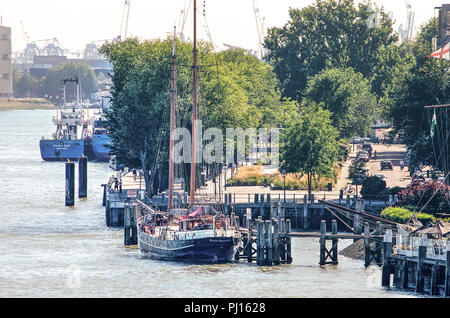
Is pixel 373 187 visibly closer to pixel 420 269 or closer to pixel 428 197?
pixel 428 197

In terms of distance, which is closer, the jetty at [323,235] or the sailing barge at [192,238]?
the jetty at [323,235]

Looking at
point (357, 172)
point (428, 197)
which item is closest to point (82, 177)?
point (357, 172)

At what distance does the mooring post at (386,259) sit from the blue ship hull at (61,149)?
12279 centimetres

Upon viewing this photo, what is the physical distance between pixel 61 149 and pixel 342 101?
61.4 metres

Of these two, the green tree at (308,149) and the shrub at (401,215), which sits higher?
the green tree at (308,149)

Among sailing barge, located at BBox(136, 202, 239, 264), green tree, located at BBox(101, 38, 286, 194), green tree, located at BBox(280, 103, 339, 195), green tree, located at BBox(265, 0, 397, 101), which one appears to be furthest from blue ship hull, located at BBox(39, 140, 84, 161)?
sailing barge, located at BBox(136, 202, 239, 264)

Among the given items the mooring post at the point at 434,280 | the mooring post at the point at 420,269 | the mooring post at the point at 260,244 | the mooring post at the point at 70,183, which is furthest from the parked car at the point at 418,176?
the mooring post at the point at 434,280

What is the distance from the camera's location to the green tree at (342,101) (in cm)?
14312

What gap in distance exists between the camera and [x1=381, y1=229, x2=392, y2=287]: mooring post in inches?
2532

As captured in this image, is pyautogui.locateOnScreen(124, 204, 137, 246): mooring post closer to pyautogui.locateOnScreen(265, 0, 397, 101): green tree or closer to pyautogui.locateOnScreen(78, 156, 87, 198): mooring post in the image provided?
pyautogui.locateOnScreen(78, 156, 87, 198): mooring post

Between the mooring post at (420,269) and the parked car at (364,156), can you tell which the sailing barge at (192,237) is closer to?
the mooring post at (420,269)

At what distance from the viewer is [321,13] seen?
18188cm
